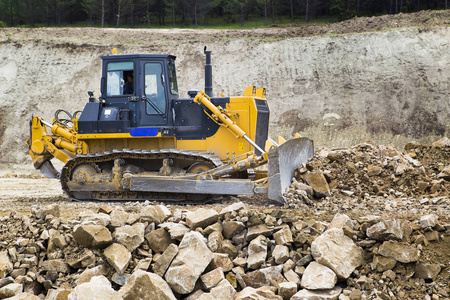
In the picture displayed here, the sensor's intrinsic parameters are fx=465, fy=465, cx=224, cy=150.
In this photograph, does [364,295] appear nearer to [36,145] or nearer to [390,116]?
→ [36,145]

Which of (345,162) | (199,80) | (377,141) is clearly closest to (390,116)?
(377,141)

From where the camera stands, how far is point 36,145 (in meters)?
10.5

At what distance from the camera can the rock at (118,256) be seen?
225 inches

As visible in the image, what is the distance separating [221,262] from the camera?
5.77 m

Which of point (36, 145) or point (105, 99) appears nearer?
point (105, 99)

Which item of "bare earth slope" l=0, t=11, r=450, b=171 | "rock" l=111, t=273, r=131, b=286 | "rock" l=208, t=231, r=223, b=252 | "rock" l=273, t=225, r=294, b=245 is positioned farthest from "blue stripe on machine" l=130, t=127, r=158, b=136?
"bare earth slope" l=0, t=11, r=450, b=171

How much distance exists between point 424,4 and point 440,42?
40.6 feet

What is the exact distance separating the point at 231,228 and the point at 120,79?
189 inches

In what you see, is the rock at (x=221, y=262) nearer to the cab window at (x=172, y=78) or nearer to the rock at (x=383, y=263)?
the rock at (x=383, y=263)

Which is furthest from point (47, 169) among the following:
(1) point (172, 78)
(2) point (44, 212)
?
(2) point (44, 212)

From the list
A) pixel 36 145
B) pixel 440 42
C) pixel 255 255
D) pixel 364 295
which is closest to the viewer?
pixel 364 295

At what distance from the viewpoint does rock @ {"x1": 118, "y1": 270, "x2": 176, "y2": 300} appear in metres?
5.18

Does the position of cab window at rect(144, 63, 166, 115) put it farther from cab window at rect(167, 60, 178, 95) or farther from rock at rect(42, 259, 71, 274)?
rock at rect(42, 259, 71, 274)

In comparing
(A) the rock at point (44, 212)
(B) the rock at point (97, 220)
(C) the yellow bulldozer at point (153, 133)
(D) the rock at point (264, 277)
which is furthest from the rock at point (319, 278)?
(C) the yellow bulldozer at point (153, 133)
